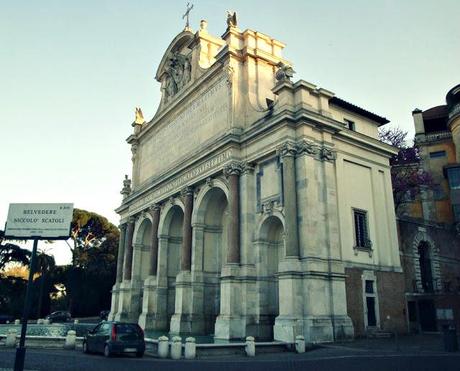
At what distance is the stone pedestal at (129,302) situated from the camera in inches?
1467

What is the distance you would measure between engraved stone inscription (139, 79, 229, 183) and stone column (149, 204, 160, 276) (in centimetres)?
351

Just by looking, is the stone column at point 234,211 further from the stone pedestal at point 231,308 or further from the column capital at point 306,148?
the column capital at point 306,148

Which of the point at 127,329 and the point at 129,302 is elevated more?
the point at 129,302

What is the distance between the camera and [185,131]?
33844 millimetres

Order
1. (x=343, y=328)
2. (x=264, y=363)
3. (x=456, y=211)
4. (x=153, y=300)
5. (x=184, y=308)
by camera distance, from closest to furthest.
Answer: (x=264, y=363) → (x=343, y=328) → (x=184, y=308) → (x=153, y=300) → (x=456, y=211)

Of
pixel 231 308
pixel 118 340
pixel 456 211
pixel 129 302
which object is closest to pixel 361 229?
pixel 231 308

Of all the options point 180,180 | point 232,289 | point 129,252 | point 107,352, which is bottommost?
point 107,352

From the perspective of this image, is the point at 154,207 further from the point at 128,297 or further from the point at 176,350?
the point at 176,350

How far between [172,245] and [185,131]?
9.30 m

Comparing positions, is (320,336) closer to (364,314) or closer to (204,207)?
(364,314)

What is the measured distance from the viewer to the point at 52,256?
50469 millimetres

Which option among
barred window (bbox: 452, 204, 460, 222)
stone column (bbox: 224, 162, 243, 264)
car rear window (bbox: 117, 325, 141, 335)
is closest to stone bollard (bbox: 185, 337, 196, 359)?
car rear window (bbox: 117, 325, 141, 335)

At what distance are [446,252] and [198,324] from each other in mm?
19866

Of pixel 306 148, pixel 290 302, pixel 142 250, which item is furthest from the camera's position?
pixel 142 250
